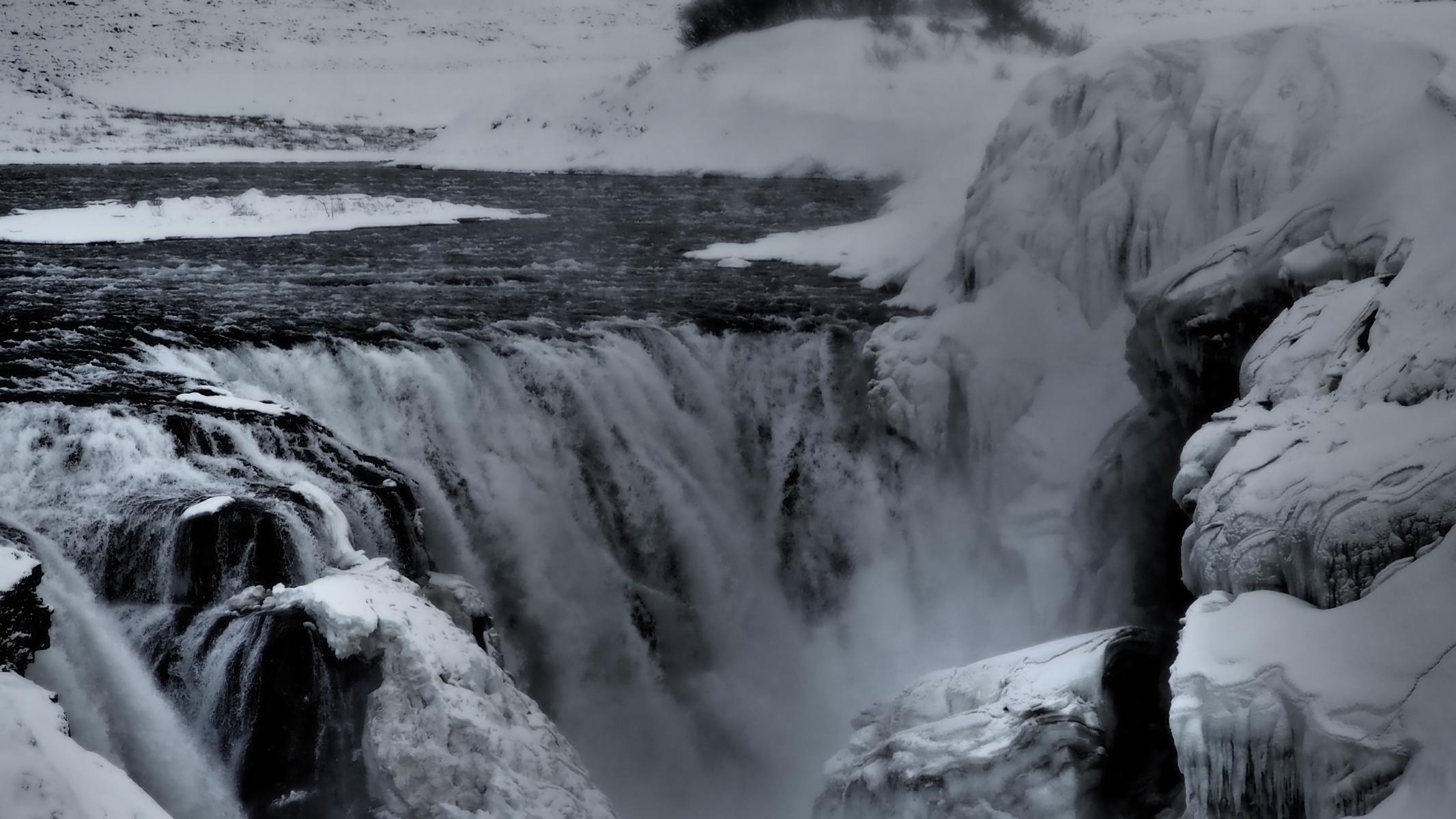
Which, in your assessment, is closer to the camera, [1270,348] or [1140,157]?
[1270,348]

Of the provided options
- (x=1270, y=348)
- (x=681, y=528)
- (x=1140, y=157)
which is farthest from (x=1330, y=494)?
(x=681, y=528)

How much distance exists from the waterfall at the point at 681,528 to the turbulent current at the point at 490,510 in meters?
0.02

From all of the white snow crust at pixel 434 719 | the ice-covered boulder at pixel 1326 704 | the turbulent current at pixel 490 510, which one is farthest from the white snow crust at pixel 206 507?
the ice-covered boulder at pixel 1326 704

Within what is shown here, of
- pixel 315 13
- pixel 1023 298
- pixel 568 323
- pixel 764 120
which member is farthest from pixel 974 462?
pixel 315 13

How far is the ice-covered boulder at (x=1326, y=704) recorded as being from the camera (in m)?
3.85

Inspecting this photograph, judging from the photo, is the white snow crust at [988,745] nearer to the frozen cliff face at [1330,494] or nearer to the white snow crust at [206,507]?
the frozen cliff face at [1330,494]

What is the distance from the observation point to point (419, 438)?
25.6 ft

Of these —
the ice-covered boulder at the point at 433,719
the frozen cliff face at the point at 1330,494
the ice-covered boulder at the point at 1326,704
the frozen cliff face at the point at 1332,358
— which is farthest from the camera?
the ice-covered boulder at the point at 433,719

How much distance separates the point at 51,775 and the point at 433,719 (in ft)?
5.53

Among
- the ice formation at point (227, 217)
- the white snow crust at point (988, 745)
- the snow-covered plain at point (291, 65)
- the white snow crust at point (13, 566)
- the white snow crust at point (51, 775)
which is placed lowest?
the white snow crust at point (988, 745)

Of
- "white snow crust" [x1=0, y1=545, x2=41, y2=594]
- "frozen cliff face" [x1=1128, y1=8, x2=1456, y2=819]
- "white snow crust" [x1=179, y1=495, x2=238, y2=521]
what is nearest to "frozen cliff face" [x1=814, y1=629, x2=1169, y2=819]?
"frozen cliff face" [x1=1128, y1=8, x2=1456, y2=819]

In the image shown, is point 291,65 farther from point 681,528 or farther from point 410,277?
point 681,528

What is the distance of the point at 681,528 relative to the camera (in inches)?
335

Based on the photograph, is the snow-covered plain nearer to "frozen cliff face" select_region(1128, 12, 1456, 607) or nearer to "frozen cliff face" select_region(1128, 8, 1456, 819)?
"frozen cliff face" select_region(1128, 12, 1456, 607)
